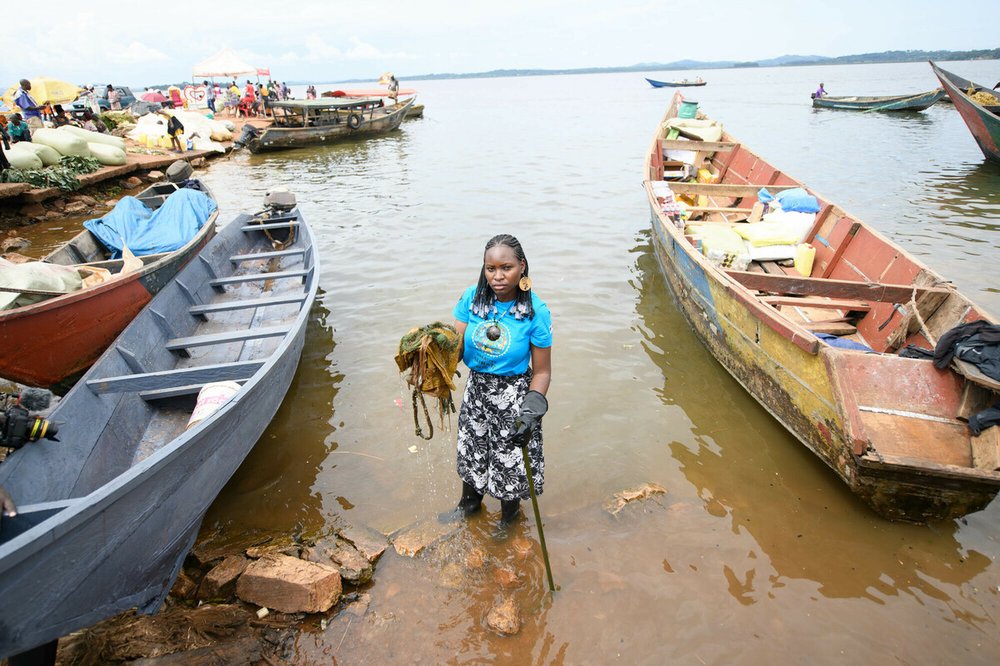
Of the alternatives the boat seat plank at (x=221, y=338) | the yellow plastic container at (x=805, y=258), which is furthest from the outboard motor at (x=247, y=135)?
the yellow plastic container at (x=805, y=258)

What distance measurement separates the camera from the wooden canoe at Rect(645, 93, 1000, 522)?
3385 mm

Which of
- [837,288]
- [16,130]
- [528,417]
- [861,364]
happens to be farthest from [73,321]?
[16,130]

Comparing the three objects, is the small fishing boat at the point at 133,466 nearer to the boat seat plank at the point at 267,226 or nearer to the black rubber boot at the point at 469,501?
the black rubber boot at the point at 469,501

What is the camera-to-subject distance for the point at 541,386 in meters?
2.88

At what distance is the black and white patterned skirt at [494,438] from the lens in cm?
300

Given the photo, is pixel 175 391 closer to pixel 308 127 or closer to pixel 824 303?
pixel 824 303

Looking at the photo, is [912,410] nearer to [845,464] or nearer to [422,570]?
[845,464]

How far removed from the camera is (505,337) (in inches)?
111

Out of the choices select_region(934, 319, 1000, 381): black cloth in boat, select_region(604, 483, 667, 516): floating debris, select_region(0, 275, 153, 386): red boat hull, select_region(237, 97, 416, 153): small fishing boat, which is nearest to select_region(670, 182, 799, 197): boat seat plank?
select_region(934, 319, 1000, 381): black cloth in boat

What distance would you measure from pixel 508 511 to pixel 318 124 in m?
24.1

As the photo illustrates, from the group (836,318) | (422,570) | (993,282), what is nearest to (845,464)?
A: (836,318)

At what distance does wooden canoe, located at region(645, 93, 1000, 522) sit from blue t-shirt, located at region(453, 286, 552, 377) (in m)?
2.30

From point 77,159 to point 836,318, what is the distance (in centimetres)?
1706

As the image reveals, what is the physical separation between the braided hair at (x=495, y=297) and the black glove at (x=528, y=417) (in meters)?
0.45
